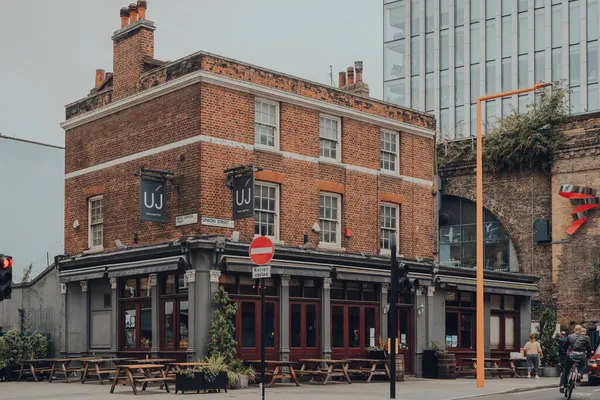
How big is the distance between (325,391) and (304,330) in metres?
4.30

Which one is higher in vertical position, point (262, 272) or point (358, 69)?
point (358, 69)

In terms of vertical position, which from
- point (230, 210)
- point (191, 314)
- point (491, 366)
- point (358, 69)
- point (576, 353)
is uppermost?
point (358, 69)

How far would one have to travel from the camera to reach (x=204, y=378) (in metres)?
22.5

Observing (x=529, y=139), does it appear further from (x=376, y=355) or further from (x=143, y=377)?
(x=143, y=377)

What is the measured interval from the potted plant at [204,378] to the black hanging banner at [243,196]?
4.29 metres

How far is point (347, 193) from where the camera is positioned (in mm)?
29547

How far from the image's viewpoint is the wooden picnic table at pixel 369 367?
2722 centimetres

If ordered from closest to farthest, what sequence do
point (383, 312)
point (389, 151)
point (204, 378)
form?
1. point (204, 378)
2. point (383, 312)
3. point (389, 151)

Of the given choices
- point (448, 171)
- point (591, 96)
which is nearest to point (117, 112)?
point (448, 171)

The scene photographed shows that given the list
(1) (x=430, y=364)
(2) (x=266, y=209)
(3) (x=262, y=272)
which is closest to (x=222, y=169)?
(2) (x=266, y=209)

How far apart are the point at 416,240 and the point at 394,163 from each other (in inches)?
108

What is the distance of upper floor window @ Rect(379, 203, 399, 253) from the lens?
30766 millimetres

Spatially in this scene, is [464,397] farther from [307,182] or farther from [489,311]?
[489,311]

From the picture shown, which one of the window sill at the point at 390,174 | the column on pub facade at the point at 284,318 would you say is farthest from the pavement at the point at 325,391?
the window sill at the point at 390,174
